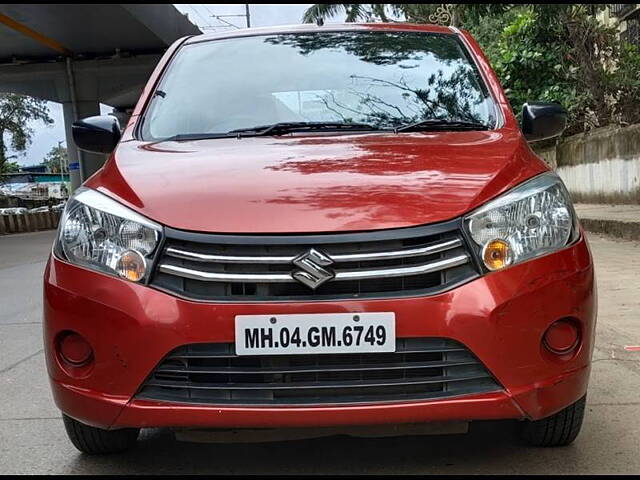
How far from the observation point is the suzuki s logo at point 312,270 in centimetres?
223

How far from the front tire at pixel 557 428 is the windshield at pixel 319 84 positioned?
1.25m

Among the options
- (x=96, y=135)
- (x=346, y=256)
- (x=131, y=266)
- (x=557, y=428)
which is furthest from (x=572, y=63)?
(x=131, y=266)

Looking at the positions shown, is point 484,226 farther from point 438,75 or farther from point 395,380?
point 438,75

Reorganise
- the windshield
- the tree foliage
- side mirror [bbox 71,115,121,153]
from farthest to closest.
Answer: the tree foliage, side mirror [bbox 71,115,121,153], the windshield

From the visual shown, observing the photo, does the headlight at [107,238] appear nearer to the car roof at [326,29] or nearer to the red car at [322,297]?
the red car at [322,297]

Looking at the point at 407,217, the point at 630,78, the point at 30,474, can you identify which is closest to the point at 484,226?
the point at 407,217

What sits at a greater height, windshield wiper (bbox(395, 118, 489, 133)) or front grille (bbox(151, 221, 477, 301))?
windshield wiper (bbox(395, 118, 489, 133))

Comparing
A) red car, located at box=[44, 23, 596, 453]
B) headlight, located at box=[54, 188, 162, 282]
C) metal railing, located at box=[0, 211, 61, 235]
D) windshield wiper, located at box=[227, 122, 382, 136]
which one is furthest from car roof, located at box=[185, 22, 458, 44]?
metal railing, located at box=[0, 211, 61, 235]

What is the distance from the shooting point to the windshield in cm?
332

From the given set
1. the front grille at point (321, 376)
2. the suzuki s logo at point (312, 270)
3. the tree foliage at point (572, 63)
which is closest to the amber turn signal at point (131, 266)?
the front grille at point (321, 376)

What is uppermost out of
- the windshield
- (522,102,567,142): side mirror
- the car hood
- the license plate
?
the windshield

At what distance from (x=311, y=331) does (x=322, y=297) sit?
106mm

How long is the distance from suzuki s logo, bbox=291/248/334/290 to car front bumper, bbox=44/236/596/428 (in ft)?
0.22

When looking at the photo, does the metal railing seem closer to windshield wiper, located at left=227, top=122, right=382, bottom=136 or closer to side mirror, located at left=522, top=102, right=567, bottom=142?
windshield wiper, located at left=227, top=122, right=382, bottom=136
